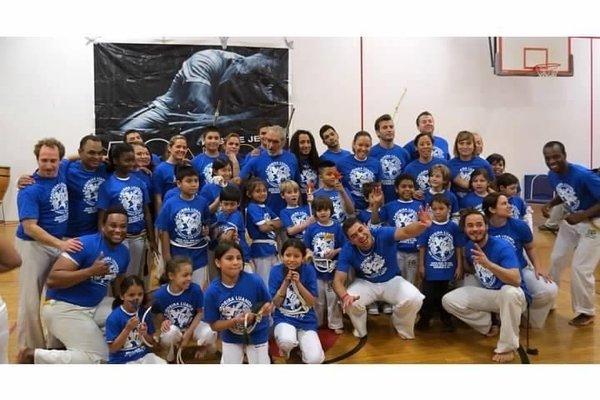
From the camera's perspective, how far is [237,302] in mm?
2902

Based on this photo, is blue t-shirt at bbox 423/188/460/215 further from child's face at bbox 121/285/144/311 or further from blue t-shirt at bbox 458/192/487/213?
child's face at bbox 121/285/144/311

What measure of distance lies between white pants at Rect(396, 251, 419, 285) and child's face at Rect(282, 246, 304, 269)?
1131 millimetres

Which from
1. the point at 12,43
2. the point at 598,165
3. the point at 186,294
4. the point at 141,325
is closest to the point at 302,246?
the point at 186,294

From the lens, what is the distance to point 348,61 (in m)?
8.56

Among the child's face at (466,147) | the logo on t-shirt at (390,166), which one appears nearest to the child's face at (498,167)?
the child's face at (466,147)

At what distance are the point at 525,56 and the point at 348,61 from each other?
9.10 feet

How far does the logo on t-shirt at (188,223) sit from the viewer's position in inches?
139

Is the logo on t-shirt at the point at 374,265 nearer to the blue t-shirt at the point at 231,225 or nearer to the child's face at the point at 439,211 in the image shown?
the child's face at the point at 439,211

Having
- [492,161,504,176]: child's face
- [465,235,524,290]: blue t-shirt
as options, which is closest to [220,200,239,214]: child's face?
[465,235,524,290]: blue t-shirt

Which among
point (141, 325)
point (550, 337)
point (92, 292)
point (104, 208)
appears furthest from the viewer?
point (550, 337)

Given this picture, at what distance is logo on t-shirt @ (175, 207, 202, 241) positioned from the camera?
3531 millimetres

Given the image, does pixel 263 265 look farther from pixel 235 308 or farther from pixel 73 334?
pixel 73 334

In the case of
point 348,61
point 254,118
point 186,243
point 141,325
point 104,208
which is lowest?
point 141,325

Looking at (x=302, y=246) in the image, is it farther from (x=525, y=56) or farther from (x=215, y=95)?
(x=525, y=56)
